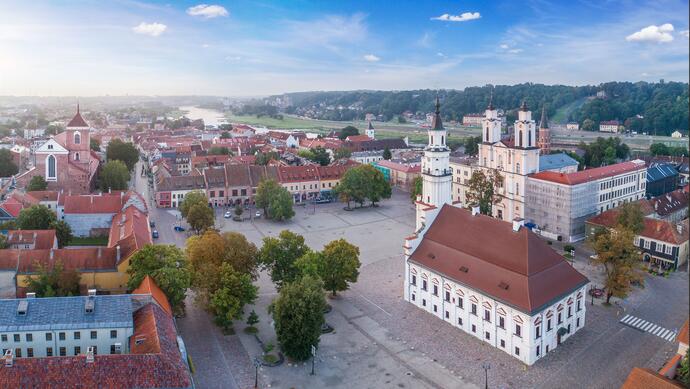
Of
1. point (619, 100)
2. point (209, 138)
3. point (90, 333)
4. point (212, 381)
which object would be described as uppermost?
point (619, 100)

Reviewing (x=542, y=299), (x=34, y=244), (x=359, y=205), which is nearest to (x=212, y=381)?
(x=542, y=299)

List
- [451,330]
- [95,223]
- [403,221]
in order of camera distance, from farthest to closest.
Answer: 1. [403,221]
2. [95,223]
3. [451,330]

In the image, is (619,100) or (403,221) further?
(619,100)

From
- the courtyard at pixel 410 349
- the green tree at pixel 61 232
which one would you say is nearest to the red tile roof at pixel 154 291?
the courtyard at pixel 410 349

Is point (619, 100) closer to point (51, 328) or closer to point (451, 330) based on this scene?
point (451, 330)

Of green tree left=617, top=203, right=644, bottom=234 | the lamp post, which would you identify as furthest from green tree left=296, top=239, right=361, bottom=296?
green tree left=617, top=203, right=644, bottom=234

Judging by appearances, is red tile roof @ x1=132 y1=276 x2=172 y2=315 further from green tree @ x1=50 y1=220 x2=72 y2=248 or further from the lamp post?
green tree @ x1=50 y1=220 x2=72 y2=248
